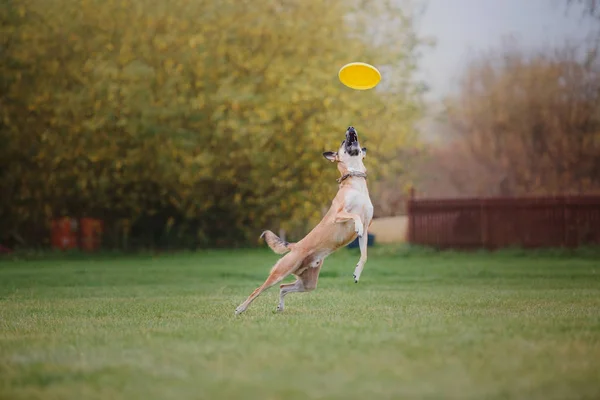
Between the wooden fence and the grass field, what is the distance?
1228 cm

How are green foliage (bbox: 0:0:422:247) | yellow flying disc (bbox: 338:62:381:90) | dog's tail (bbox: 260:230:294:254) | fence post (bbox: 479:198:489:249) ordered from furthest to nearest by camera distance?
fence post (bbox: 479:198:489:249) → green foliage (bbox: 0:0:422:247) → yellow flying disc (bbox: 338:62:381:90) → dog's tail (bbox: 260:230:294:254)

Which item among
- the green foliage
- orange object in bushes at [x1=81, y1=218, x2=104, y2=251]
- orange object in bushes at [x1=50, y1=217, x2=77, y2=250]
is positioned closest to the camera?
the green foliage

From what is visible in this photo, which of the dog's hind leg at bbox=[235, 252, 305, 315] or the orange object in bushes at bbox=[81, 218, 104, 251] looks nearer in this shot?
the dog's hind leg at bbox=[235, 252, 305, 315]

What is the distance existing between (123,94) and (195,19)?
309 centimetres

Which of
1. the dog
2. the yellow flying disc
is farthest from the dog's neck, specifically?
the yellow flying disc

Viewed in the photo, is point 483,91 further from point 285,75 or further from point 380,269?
point 380,269

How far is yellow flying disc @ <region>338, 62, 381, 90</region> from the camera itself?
42.9ft

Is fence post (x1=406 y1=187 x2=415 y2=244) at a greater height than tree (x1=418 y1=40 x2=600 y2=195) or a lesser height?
lesser

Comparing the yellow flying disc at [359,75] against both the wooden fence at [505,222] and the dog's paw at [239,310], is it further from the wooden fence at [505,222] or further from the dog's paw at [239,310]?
the wooden fence at [505,222]

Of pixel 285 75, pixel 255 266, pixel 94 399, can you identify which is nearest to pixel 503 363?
pixel 94 399

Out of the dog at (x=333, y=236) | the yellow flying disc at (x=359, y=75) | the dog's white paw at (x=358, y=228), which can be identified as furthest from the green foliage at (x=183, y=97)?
the dog's white paw at (x=358, y=228)

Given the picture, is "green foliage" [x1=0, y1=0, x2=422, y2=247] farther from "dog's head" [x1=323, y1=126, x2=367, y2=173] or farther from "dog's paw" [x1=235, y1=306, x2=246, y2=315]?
"dog's paw" [x1=235, y1=306, x2=246, y2=315]

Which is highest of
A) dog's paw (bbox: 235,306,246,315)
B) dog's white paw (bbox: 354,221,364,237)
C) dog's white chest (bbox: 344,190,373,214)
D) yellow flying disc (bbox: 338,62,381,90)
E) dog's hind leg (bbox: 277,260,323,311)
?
yellow flying disc (bbox: 338,62,381,90)

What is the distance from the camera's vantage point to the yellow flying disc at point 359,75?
42.9 feet
